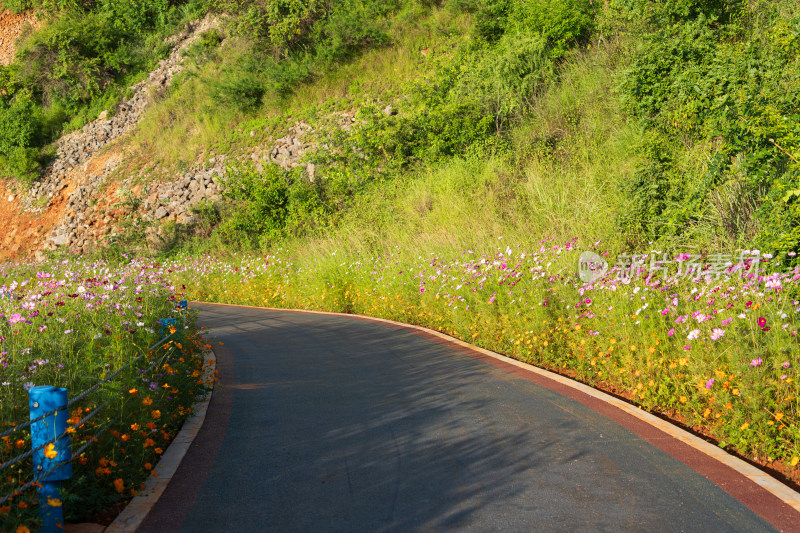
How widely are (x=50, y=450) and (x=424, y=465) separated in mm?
2740

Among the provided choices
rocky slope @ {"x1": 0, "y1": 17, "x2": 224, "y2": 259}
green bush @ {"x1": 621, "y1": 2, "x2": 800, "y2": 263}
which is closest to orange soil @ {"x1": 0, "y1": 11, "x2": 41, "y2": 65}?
rocky slope @ {"x1": 0, "y1": 17, "x2": 224, "y2": 259}

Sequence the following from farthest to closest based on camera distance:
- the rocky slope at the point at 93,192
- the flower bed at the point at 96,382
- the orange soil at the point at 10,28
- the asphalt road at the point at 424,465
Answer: the orange soil at the point at 10,28 < the rocky slope at the point at 93,192 < the flower bed at the point at 96,382 < the asphalt road at the point at 424,465

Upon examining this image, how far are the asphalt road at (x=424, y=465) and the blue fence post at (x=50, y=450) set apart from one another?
631mm

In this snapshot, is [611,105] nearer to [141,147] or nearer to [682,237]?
[682,237]

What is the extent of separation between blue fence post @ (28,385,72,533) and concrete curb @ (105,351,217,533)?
42 centimetres

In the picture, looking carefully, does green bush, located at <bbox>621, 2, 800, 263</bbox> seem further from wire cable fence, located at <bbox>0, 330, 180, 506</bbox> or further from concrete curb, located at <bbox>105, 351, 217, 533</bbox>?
wire cable fence, located at <bbox>0, 330, 180, 506</bbox>

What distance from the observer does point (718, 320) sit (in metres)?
6.29

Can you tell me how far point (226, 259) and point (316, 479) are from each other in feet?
72.0

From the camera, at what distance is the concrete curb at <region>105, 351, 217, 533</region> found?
4.36 m

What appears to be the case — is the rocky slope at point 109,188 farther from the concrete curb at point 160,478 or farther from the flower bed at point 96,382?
the concrete curb at point 160,478

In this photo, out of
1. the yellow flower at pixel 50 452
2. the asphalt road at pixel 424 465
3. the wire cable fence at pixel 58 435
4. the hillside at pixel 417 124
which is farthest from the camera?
the hillside at pixel 417 124

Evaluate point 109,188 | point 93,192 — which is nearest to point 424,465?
point 109,188

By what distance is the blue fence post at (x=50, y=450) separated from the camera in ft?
13.1

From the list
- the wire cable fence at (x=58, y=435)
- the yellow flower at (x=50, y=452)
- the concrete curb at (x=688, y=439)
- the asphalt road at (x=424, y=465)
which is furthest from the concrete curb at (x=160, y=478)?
the concrete curb at (x=688, y=439)
